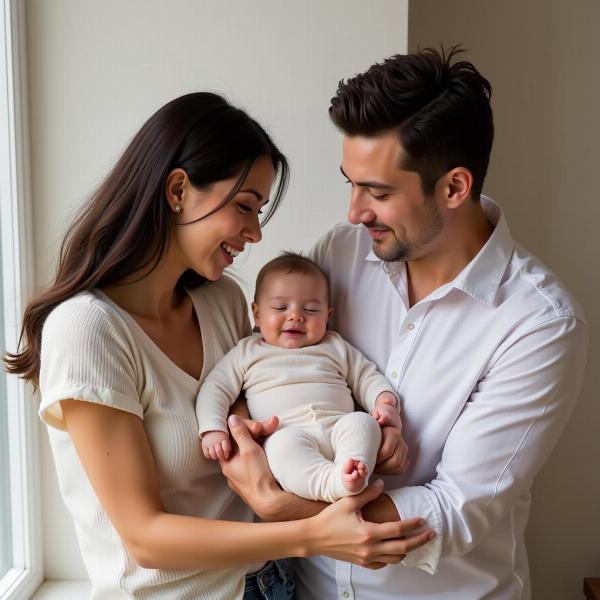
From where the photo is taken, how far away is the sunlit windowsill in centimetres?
258

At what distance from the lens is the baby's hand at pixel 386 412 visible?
181 centimetres

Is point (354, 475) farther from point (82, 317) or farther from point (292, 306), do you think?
point (82, 317)

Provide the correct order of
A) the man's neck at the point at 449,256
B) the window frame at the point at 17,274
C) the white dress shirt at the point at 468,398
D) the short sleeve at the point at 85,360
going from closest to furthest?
the short sleeve at the point at 85,360 < the white dress shirt at the point at 468,398 < the man's neck at the point at 449,256 < the window frame at the point at 17,274

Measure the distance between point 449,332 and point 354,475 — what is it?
0.49m

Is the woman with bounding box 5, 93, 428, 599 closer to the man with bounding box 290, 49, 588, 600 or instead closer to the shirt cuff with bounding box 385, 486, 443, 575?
the shirt cuff with bounding box 385, 486, 443, 575

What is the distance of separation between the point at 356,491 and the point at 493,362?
467 mm

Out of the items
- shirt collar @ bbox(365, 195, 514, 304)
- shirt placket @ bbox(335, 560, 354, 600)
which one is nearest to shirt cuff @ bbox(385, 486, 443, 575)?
shirt placket @ bbox(335, 560, 354, 600)

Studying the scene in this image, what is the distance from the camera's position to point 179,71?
98.3 inches

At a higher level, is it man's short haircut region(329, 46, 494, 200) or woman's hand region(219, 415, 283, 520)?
man's short haircut region(329, 46, 494, 200)

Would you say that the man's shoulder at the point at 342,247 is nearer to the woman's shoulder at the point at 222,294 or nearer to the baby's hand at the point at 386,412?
the woman's shoulder at the point at 222,294

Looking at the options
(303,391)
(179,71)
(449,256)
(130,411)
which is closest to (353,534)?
(303,391)

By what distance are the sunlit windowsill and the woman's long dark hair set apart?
3.79 ft

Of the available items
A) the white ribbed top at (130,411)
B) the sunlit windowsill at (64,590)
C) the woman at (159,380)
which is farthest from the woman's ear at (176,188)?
the sunlit windowsill at (64,590)

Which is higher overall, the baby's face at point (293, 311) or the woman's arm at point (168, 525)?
the baby's face at point (293, 311)
